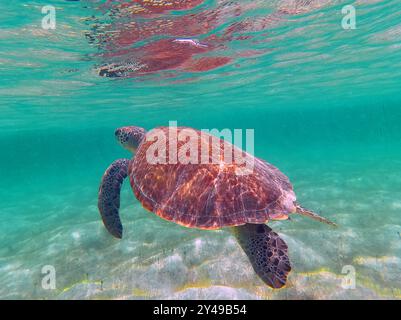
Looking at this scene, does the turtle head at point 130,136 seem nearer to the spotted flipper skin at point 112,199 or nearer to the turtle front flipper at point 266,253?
the spotted flipper skin at point 112,199

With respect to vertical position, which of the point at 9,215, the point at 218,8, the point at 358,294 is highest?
the point at 218,8

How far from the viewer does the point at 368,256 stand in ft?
21.8

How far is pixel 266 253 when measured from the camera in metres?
4.50

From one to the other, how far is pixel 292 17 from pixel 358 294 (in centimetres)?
1164

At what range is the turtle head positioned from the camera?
8.26 m

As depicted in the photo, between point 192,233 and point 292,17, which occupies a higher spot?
point 292,17

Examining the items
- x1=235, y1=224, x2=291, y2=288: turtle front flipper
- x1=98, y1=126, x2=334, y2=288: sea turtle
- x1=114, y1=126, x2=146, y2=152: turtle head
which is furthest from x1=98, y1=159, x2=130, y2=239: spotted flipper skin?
x1=235, y1=224, x2=291, y2=288: turtle front flipper

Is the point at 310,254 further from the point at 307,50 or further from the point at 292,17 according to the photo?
the point at 307,50

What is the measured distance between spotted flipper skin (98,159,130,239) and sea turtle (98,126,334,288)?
0.08 ft

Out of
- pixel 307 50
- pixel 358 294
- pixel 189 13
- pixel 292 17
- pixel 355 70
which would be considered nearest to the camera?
pixel 358 294

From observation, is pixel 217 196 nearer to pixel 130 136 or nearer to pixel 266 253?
pixel 266 253

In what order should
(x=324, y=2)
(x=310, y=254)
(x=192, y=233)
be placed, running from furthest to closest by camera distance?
(x=324, y=2) → (x=192, y=233) → (x=310, y=254)

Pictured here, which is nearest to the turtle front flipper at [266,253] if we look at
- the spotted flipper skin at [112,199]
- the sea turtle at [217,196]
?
the sea turtle at [217,196]
